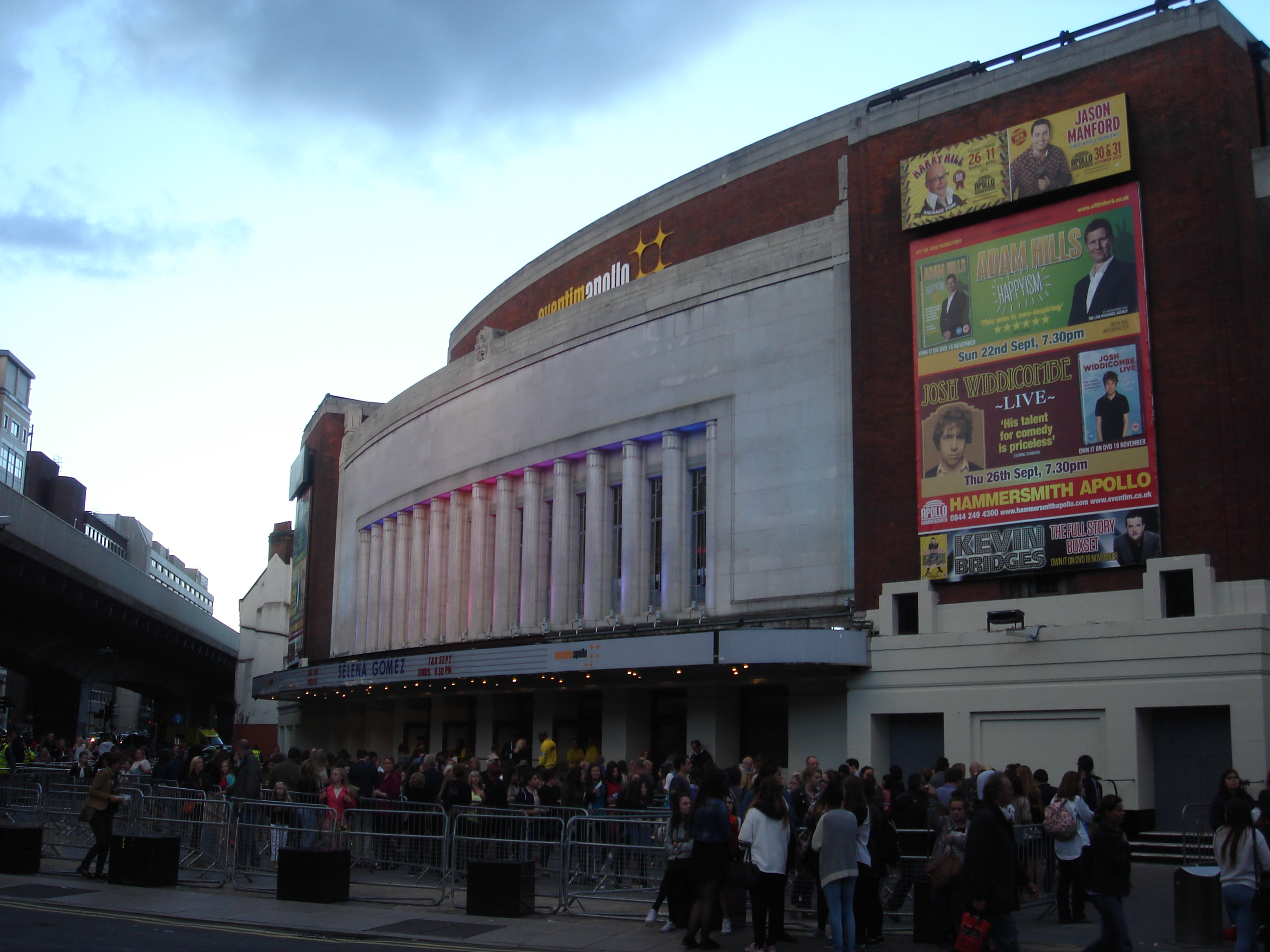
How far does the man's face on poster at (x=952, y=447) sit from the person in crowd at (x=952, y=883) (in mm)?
13175

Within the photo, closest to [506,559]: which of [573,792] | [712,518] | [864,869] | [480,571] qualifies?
[480,571]

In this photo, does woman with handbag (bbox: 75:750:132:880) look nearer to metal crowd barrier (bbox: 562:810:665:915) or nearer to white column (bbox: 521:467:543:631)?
metal crowd barrier (bbox: 562:810:665:915)

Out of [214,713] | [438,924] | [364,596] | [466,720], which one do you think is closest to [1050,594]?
[438,924]

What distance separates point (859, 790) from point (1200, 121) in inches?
676

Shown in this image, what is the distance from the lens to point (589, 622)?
33594mm

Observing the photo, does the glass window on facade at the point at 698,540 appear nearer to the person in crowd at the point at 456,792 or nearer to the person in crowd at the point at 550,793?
the person in crowd at the point at 550,793

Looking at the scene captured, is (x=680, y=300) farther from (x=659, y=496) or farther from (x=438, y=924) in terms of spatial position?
(x=438, y=924)

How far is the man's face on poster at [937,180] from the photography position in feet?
88.1

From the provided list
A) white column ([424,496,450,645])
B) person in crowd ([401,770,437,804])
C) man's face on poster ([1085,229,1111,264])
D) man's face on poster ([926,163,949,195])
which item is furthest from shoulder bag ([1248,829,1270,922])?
white column ([424,496,450,645])

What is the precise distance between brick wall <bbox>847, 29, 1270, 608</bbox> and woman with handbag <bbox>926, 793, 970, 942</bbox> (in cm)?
1125

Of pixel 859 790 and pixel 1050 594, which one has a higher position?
pixel 1050 594

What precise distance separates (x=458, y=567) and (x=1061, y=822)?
95.5 ft

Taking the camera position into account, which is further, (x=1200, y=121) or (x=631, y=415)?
(x=631, y=415)

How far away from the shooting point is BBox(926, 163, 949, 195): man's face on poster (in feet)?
88.1
